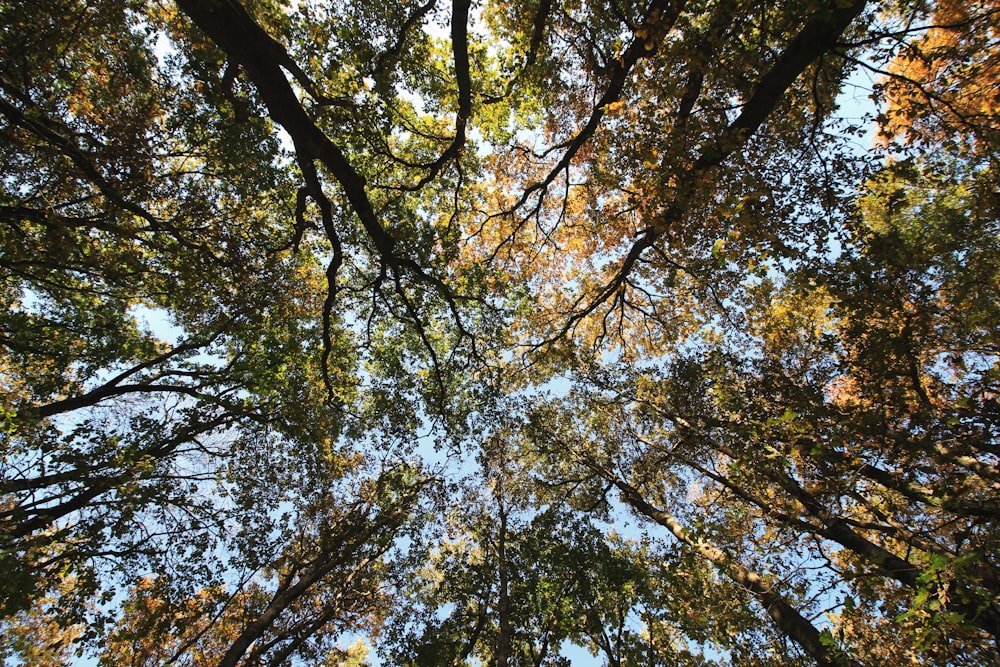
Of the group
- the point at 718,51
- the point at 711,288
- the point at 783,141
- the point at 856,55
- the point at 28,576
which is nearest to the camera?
the point at 718,51

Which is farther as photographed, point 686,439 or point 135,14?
point 686,439

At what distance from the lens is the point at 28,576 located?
230 inches

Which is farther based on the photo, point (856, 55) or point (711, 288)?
point (711, 288)

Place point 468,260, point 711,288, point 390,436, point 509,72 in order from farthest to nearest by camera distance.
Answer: point 390,436 < point 468,260 < point 711,288 < point 509,72

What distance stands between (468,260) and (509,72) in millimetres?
4673

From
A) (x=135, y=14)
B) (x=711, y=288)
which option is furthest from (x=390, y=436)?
(x=135, y=14)

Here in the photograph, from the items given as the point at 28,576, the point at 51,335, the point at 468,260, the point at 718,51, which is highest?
the point at 468,260

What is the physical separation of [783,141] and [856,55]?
58.9 inches

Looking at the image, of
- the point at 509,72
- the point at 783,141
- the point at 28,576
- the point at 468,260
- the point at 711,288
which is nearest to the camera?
the point at 28,576

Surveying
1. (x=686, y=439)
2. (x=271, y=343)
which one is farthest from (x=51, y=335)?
(x=686, y=439)

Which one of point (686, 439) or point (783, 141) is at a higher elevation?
point (783, 141)

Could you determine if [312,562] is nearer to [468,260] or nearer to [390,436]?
[390,436]

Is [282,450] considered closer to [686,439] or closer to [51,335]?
[51,335]

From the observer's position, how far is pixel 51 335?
10.1 meters
